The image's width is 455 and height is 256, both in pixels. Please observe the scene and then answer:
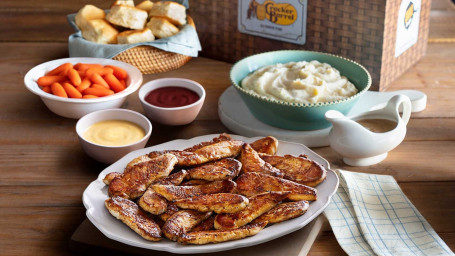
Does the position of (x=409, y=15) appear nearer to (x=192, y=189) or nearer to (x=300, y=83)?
(x=300, y=83)

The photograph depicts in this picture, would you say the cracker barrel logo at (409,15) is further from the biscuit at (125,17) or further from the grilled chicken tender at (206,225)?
the grilled chicken tender at (206,225)

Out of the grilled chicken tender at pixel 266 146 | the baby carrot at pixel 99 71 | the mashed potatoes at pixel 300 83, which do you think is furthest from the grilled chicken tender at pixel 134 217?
the baby carrot at pixel 99 71

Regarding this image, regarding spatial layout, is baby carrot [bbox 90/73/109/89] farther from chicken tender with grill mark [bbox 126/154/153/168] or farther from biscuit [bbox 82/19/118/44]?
chicken tender with grill mark [bbox 126/154/153/168]

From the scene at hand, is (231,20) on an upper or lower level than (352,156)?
upper

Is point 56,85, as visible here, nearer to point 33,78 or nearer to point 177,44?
A: point 33,78

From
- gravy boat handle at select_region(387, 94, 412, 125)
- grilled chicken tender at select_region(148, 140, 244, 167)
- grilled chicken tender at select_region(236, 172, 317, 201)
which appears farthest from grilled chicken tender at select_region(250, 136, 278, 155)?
gravy boat handle at select_region(387, 94, 412, 125)

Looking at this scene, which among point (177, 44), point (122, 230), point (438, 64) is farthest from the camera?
point (438, 64)

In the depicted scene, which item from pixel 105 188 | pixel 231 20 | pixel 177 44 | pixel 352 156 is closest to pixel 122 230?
→ pixel 105 188

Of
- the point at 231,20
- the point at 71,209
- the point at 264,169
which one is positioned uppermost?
the point at 231,20
